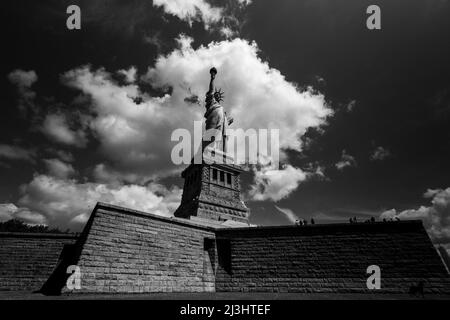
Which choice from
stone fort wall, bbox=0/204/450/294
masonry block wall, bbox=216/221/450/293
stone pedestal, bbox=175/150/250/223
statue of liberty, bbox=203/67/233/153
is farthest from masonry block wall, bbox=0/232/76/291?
statue of liberty, bbox=203/67/233/153

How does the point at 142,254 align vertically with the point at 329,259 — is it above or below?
above

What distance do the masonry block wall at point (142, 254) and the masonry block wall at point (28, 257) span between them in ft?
9.87

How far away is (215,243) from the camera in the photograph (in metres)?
14.9

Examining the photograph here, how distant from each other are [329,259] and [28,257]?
16.0 m

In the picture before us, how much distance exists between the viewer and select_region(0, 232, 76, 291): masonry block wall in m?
12.3

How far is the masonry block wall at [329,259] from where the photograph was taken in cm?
1215

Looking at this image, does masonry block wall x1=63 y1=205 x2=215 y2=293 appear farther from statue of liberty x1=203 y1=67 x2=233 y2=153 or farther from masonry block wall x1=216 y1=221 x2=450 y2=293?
statue of liberty x1=203 y1=67 x2=233 y2=153

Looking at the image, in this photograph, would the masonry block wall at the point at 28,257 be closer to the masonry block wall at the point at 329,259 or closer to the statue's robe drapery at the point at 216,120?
the masonry block wall at the point at 329,259

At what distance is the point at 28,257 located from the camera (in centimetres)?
1327

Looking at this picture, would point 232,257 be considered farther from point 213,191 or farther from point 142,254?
point 213,191

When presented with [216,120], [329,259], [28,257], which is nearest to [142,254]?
[28,257]

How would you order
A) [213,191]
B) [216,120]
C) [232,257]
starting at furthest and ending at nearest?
[216,120] → [213,191] → [232,257]

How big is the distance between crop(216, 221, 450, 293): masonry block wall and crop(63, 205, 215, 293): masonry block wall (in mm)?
1535
